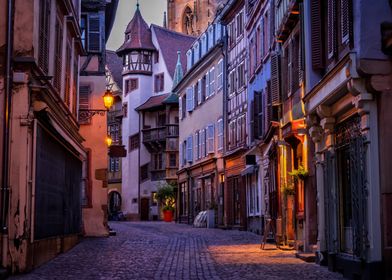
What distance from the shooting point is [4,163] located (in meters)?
14.0

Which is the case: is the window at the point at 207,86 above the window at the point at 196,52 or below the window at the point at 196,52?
below

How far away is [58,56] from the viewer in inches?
781

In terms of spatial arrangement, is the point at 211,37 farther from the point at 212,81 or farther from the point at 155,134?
the point at 155,134

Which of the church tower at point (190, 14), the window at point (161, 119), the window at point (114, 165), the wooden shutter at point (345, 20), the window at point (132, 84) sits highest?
the church tower at point (190, 14)

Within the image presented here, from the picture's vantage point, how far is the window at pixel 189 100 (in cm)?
5394

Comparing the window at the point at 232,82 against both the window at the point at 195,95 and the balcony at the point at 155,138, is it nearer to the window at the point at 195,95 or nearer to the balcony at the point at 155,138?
the window at the point at 195,95

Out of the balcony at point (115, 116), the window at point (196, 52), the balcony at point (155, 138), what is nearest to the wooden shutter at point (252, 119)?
the window at point (196, 52)

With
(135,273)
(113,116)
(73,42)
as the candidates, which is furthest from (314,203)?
(113,116)

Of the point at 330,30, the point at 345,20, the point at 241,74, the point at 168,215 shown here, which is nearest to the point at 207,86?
the point at 241,74

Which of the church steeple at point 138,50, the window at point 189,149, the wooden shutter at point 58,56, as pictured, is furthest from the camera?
the church steeple at point 138,50

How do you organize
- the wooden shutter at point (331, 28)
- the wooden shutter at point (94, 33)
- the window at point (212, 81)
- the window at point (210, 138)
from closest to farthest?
1. the wooden shutter at point (331, 28)
2. the wooden shutter at point (94, 33)
3. the window at point (210, 138)
4. the window at point (212, 81)

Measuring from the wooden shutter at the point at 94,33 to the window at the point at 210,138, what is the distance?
16496mm

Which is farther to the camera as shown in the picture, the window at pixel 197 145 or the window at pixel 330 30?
the window at pixel 197 145

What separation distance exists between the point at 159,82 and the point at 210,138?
2723 cm
